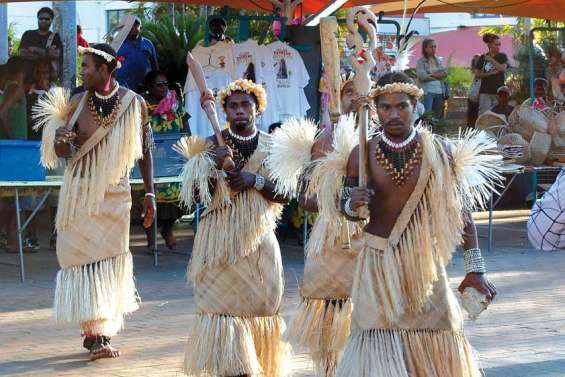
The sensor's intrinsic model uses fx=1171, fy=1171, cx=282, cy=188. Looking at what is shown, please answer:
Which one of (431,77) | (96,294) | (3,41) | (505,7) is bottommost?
(96,294)

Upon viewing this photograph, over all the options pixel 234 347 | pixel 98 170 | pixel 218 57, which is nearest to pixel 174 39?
pixel 218 57

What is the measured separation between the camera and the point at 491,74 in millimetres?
17078

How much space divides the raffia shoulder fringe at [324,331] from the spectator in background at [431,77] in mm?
10528

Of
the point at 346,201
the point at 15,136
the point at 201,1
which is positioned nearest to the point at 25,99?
the point at 15,136

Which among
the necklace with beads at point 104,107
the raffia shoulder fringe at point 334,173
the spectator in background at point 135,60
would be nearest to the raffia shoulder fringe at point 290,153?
the raffia shoulder fringe at point 334,173

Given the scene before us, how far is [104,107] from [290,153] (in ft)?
5.93

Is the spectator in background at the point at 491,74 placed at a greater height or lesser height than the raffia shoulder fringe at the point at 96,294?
greater

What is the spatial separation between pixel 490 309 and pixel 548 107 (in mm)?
6966

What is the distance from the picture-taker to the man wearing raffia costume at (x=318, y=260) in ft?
19.9

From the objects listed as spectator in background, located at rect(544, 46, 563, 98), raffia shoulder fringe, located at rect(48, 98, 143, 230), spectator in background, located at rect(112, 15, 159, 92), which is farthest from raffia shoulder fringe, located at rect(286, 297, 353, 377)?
spectator in background, located at rect(544, 46, 563, 98)

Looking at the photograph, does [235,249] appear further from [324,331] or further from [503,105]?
[503,105]

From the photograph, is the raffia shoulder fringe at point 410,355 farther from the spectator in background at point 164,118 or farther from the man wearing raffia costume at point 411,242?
the spectator in background at point 164,118

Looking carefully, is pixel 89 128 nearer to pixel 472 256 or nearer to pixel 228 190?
pixel 228 190

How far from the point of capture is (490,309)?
9.11 metres
